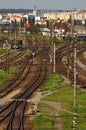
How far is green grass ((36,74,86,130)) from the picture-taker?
81.7 feet

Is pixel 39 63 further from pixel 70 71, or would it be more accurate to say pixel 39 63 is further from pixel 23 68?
pixel 70 71

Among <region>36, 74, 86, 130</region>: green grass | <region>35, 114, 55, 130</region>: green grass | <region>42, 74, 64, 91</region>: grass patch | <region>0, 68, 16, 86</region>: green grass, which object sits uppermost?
<region>0, 68, 16, 86</region>: green grass

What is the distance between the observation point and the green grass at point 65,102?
24906 mm

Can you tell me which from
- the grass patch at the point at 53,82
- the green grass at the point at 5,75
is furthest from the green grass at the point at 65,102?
the green grass at the point at 5,75

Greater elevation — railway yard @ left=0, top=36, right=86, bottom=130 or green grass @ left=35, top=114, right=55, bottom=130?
railway yard @ left=0, top=36, right=86, bottom=130

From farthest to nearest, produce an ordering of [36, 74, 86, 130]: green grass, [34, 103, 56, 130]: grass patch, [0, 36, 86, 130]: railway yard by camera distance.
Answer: [0, 36, 86, 130]: railway yard
[36, 74, 86, 130]: green grass
[34, 103, 56, 130]: grass patch

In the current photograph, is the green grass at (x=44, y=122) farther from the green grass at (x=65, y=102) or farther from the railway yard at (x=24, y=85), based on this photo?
the railway yard at (x=24, y=85)

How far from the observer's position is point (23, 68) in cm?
5438

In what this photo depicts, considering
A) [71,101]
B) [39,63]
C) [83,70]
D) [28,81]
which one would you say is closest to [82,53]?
[39,63]

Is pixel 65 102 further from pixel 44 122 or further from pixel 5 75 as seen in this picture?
pixel 5 75

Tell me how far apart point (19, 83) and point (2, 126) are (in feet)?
57.6

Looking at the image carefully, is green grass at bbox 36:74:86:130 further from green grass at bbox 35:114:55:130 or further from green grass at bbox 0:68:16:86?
green grass at bbox 0:68:16:86

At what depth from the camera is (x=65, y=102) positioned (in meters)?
31.3

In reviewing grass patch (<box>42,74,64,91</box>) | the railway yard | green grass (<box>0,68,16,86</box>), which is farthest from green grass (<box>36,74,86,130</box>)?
green grass (<box>0,68,16,86</box>)
